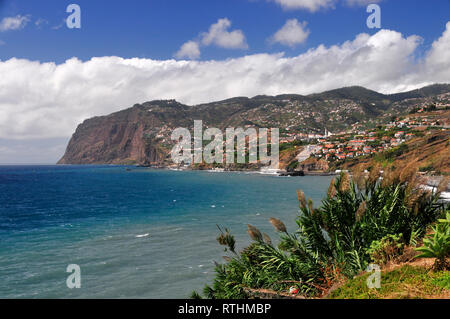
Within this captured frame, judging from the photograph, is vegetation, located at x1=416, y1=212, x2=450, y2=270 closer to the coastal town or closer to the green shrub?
the green shrub

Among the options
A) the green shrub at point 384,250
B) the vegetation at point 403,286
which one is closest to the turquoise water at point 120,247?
the green shrub at point 384,250

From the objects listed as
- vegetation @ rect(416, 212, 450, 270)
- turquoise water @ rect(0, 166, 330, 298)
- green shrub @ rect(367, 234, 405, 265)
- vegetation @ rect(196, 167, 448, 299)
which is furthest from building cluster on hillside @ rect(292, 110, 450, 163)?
vegetation @ rect(416, 212, 450, 270)

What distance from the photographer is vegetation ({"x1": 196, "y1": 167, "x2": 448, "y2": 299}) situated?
23.5 feet

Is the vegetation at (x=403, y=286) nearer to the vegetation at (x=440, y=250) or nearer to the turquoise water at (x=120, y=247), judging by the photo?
the vegetation at (x=440, y=250)

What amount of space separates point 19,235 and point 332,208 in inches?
1035

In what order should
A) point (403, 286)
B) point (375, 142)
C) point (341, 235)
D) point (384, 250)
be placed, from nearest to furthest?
point (403, 286)
point (384, 250)
point (341, 235)
point (375, 142)

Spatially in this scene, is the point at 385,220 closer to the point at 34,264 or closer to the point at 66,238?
the point at 34,264

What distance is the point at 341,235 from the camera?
7.66m

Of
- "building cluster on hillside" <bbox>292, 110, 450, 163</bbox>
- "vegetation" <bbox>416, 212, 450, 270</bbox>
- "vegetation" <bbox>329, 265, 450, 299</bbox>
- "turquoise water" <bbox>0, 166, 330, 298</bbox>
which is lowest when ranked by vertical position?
"turquoise water" <bbox>0, 166, 330, 298</bbox>

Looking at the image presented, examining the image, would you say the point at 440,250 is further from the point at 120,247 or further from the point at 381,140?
the point at 381,140

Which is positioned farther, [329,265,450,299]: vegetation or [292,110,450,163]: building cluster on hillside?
[292,110,450,163]: building cluster on hillside

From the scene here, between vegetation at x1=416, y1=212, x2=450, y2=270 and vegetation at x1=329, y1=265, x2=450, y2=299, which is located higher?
vegetation at x1=416, y1=212, x2=450, y2=270

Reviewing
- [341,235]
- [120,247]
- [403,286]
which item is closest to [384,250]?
[341,235]
